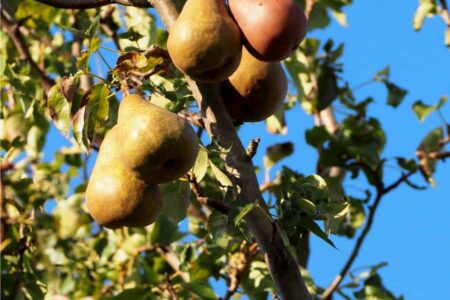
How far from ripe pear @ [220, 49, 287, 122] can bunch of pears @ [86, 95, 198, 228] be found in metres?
0.17

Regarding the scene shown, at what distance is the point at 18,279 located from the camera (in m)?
2.74

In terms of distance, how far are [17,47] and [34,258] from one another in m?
0.85

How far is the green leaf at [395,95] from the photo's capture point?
363 cm

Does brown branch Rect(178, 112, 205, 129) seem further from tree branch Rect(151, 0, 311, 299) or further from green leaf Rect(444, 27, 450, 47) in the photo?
green leaf Rect(444, 27, 450, 47)

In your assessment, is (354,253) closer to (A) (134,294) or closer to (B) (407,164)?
(B) (407,164)

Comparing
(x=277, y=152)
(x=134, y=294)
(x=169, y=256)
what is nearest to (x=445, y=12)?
(x=277, y=152)

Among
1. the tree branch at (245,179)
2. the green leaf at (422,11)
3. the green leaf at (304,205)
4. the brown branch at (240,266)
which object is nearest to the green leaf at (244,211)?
the tree branch at (245,179)

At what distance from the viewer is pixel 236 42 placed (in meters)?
1.62

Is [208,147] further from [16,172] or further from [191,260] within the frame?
[191,260]

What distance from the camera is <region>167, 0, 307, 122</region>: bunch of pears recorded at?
158cm

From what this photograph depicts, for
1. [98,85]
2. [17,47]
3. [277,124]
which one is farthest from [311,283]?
[98,85]

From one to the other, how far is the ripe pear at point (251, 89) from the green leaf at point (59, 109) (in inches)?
11.9

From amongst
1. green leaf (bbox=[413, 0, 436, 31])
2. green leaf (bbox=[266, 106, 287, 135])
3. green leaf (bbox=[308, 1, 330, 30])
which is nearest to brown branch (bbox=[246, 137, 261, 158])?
green leaf (bbox=[266, 106, 287, 135])

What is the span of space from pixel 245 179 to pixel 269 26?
0.27 meters
